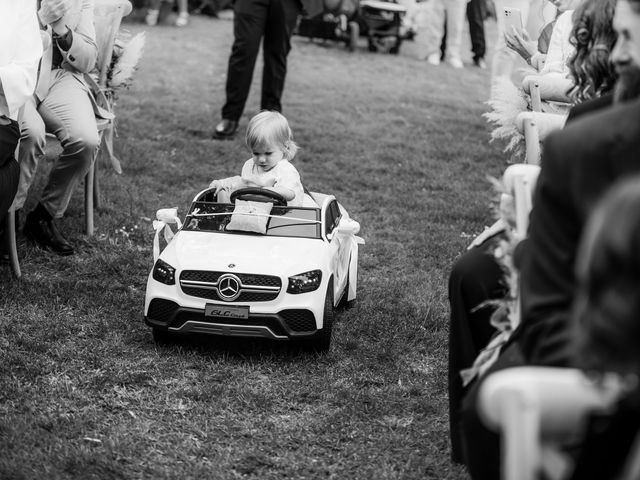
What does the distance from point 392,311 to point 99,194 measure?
2404 millimetres

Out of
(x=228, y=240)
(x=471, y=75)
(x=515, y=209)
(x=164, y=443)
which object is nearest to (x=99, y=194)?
(x=228, y=240)

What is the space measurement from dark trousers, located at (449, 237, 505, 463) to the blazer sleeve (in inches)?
116

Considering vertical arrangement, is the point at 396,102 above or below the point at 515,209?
below

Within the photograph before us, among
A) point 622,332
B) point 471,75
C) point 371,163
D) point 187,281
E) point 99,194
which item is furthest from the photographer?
point 471,75

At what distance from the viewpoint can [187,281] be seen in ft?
12.4

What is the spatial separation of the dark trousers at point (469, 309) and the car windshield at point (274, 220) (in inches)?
51.0

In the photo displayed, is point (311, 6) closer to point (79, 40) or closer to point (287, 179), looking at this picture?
point (79, 40)

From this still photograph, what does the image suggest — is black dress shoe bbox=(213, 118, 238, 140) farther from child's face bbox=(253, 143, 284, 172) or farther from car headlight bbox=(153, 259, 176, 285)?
car headlight bbox=(153, 259, 176, 285)

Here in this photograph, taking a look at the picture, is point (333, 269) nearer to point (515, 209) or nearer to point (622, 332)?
point (515, 209)

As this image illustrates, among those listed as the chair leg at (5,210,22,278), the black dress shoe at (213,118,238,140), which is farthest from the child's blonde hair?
the black dress shoe at (213,118,238,140)

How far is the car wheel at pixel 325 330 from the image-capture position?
383 cm

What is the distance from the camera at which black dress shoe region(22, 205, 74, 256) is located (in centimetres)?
502

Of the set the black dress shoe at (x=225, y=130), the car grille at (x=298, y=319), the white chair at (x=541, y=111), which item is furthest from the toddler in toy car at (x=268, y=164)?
the black dress shoe at (x=225, y=130)

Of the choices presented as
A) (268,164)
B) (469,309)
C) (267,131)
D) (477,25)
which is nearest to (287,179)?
(268,164)
